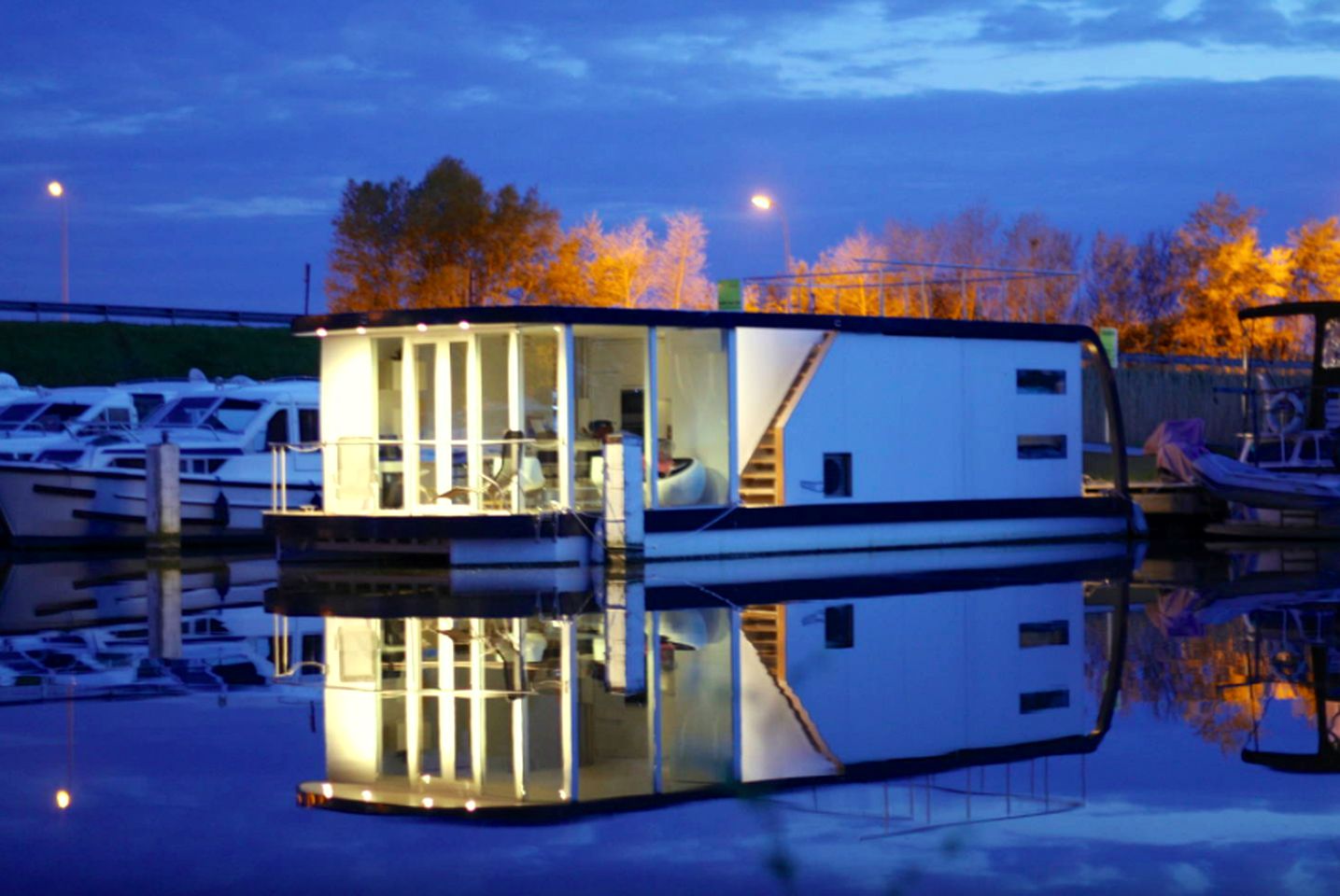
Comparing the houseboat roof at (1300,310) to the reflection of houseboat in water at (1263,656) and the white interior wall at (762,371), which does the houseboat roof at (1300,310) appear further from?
the white interior wall at (762,371)

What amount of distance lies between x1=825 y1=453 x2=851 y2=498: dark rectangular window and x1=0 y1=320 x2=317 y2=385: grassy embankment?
43.6 metres

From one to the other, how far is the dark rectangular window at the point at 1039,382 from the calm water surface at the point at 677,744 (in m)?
9.48

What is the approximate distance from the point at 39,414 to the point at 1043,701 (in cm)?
2592

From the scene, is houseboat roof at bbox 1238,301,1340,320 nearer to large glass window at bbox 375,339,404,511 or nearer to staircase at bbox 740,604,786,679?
large glass window at bbox 375,339,404,511

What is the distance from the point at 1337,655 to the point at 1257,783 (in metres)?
5.17

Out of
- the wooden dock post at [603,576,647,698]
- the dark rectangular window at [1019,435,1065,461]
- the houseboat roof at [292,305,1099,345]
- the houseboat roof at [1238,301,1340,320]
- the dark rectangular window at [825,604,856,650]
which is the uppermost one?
the houseboat roof at [1238,301,1340,320]

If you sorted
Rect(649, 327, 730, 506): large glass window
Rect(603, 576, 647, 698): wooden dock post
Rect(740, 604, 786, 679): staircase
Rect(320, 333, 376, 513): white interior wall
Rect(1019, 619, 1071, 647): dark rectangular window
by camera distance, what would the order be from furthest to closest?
Rect(649, 327, 730, 506): large glass window → Rect(320, 333, 376, 513): white interior wall → Rect(1019, 619, 1071, 647): dark rectangular window → Rect(740, 604, 786, 679): staircase → Rect(603, 576, 647, 698): wooden dock post

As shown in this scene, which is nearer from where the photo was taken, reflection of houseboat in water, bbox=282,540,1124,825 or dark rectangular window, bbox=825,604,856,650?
reflection of houseboat in water, bbox=282,540,1124,825

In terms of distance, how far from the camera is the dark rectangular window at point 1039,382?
28.3 meters

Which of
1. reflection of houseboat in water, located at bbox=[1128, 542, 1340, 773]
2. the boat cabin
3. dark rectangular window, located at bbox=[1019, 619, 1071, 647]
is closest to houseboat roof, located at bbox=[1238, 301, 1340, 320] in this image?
the boat cabin

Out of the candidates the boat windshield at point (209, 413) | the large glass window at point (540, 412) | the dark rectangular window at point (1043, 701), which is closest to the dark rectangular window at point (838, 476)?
the large glass window at point (540, 412)

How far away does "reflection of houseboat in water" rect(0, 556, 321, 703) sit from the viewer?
13289mm

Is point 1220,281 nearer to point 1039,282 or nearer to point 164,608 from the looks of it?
point 1039,282

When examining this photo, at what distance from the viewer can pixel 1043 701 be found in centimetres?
1184
